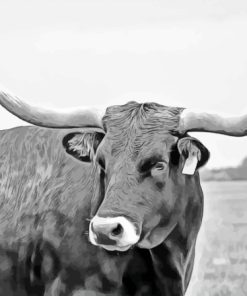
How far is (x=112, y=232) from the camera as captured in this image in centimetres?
334

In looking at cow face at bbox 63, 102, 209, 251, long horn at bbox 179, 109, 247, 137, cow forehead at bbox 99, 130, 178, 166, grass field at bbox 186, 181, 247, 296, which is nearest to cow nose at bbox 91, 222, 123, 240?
cow face at bbox 63, 102, 209, 251

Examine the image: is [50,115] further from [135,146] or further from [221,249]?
[221,249]

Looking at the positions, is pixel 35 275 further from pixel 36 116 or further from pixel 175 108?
pixel 175 108

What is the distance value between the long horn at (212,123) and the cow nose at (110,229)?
1.97ft

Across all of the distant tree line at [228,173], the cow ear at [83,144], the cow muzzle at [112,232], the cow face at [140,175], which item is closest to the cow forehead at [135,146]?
the cow face at [140,175]

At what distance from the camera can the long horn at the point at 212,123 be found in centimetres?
367

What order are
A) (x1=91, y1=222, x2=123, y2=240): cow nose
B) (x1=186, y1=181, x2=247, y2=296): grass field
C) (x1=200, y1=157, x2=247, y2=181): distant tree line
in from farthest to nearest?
(x1=200, y1=157, x2=247, y2=181): distant tree line → (x1=186, y1=181, x2=247, y2=296): grass field → (x1=91, y1=222, x2=123, y2=240): cow nose

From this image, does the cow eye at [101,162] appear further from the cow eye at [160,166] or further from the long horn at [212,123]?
the long horn at [212,123]

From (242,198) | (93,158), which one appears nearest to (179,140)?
(93,158)

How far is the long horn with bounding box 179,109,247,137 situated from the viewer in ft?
12.0

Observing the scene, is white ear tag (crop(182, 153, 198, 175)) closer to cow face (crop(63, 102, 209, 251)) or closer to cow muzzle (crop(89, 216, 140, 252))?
cow face (crop(63, 102, 209, 251))

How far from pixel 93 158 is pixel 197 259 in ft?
6.51

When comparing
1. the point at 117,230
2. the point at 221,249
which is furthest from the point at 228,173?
the point at 117,230

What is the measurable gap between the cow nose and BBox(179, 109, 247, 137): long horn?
60cm
